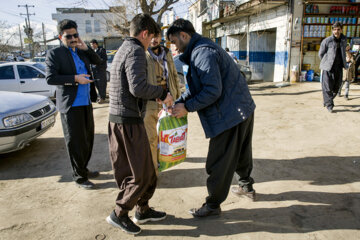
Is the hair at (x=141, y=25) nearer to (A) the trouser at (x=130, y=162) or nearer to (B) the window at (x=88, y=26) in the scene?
(A) the trouser at (x=130, y=162)

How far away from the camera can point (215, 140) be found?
254 cm

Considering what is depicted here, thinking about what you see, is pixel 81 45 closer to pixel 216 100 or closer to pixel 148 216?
pixel 216 100

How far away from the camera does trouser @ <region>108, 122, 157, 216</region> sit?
2.35 metres

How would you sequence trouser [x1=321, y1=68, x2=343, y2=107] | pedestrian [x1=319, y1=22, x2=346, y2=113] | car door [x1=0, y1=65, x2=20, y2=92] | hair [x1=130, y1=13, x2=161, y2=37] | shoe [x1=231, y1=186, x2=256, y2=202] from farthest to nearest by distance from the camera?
car door [x1=0, y1=65, x2=20, y2=92]
trouser [x1=321, y1=68, x2=343, y2=107]
pedestrian [x1=319, y1=22, x2=346, y2=113]
shoe [x1=231, y1=186, x2=256, y2=202]
hair [x1=130, y1=13, x2=161, y2=37]

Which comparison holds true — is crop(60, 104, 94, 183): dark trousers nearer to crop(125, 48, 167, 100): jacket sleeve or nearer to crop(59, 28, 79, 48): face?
crop(59, 28, 79, 48): face

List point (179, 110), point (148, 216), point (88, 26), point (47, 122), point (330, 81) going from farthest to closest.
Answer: point (88, 26)
point (330, 81)
point (47, 122)
point (148, 216)
point (179, 110)

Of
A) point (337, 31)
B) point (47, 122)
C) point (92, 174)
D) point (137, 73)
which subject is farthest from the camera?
point (337, 31)

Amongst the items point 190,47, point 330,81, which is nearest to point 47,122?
point 190,47

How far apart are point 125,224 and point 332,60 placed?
583 cm

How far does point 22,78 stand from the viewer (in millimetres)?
9336

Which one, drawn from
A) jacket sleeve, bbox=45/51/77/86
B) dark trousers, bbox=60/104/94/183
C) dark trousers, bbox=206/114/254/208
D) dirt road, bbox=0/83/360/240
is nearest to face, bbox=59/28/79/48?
jacket sleeve, bbox=45/51/77/86

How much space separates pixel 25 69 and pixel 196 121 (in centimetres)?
669

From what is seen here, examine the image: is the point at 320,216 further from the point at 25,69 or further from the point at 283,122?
the point at 25,69

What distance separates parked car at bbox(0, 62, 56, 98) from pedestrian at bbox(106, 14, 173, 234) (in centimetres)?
813
